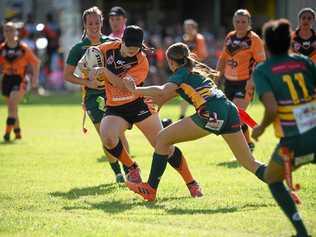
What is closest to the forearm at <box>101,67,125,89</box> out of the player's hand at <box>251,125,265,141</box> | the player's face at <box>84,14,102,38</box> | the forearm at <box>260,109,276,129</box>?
the player's face at <box>84,14,102,38</box>

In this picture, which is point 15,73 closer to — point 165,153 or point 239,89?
point 239,89

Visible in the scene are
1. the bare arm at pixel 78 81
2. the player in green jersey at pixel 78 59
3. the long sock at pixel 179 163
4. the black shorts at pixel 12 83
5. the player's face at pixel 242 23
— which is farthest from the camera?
the black shorts at pixel 12 83

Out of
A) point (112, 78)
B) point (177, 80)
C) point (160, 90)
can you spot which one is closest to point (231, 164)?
point (112, 78)

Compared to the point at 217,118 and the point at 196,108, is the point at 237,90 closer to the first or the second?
the point at 196,108

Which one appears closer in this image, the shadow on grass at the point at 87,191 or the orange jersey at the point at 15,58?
the shadow on grass at the point at 87,191

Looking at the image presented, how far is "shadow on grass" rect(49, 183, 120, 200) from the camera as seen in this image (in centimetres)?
1098

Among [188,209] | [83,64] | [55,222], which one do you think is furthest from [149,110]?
[55,222]

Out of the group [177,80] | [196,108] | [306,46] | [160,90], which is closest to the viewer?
[160,90]

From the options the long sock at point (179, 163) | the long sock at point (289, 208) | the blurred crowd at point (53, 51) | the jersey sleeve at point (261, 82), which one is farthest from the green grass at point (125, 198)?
the blurred crowd at point (53, 51)

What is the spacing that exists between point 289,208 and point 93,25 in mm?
5319

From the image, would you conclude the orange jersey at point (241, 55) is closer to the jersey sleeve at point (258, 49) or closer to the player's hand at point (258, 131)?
the jersey sleeve at point (258, 49)

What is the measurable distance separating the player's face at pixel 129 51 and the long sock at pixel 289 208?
10.8ft

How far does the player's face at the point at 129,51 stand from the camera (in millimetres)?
10391

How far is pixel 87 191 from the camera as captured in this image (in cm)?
1132
